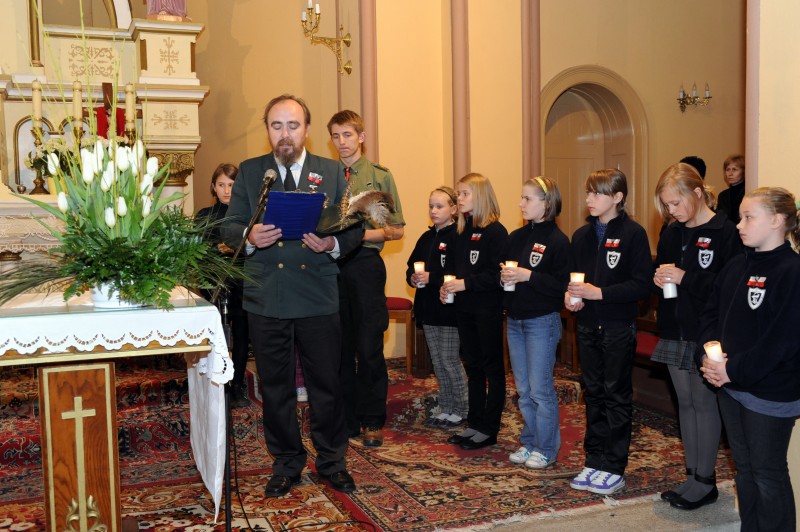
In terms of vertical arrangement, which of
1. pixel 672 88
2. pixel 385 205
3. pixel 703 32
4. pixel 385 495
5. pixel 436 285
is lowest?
pixel 385 495

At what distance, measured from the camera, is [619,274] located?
4.02 m

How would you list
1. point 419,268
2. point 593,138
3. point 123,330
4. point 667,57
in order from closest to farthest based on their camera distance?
point 123,330, point 419,268, point 667,57, point 593,138

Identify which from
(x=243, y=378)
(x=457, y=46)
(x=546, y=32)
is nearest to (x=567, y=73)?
(x=546, y=32)

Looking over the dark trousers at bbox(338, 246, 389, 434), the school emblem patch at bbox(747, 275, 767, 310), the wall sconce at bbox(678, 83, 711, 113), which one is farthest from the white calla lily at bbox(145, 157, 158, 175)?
the wall sconce at bbox(678, 83, 711, 113)

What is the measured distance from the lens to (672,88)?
10.3 m

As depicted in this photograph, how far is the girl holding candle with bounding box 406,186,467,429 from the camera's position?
5230 mm

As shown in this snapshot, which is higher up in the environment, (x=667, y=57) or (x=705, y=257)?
(x=667, y=57)

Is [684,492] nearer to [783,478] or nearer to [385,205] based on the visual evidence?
[783,478]

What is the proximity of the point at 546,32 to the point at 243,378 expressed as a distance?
19.1ft

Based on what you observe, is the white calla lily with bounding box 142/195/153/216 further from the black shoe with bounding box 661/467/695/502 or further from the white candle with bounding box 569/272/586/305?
the black shoe with bounding box 661/467/695/502

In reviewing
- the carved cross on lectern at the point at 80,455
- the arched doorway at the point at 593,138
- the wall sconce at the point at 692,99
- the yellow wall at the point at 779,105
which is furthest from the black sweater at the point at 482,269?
the wall sconce at the point at 692,99

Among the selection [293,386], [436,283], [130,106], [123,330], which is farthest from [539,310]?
[130,106]

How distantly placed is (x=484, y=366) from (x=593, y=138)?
649 cm

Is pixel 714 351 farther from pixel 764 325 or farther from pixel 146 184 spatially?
pixel 146 184
